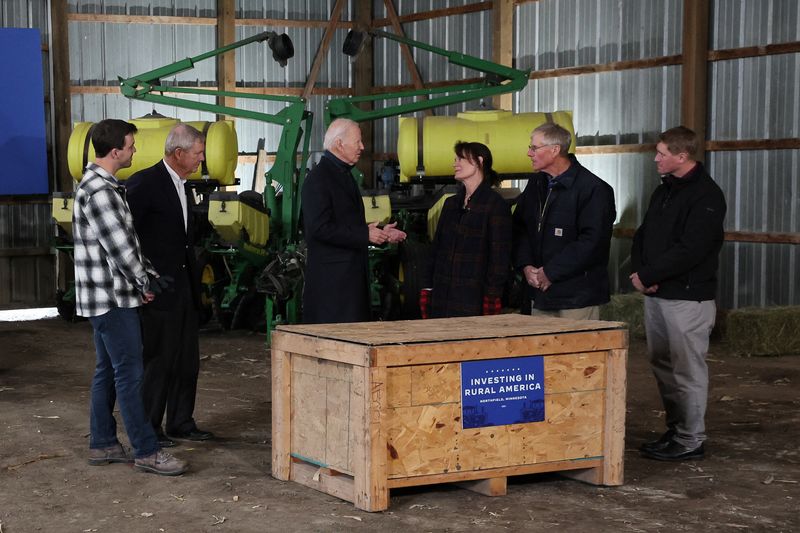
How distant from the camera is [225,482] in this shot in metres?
5.51

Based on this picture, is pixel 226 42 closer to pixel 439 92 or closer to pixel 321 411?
pixel 439 92

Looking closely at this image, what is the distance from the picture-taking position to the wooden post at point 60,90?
1449 cm

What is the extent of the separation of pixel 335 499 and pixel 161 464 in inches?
38.3

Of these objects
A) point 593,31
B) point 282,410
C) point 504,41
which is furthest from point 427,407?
point 504,41

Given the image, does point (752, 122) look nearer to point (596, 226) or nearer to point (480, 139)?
point (480, 139)

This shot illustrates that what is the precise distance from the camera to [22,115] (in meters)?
14.1

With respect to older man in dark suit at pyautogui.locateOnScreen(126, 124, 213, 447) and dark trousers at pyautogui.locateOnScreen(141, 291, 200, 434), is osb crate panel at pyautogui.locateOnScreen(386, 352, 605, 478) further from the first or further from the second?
dark trousers at pyautogui.locateOnScreen(141, 291, 200, 434)

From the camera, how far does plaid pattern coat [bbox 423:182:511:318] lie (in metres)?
5.89

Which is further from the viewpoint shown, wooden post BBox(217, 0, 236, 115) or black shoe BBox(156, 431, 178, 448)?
wooden post BBox(217, 0, 236, 115)

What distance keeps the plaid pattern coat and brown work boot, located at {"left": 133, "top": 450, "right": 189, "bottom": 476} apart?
1551mm

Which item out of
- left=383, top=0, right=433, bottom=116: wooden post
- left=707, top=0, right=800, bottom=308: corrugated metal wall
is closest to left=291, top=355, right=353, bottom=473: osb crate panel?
left=707, top=0, right=800, bottom=308: corrugated metal wall

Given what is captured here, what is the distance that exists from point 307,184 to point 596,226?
1492 millimetres

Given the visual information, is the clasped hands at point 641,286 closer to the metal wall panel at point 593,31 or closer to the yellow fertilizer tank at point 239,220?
the yellow fertilizer tank at point 239,220

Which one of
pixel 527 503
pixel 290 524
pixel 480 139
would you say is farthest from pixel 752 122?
pixel 290 524
